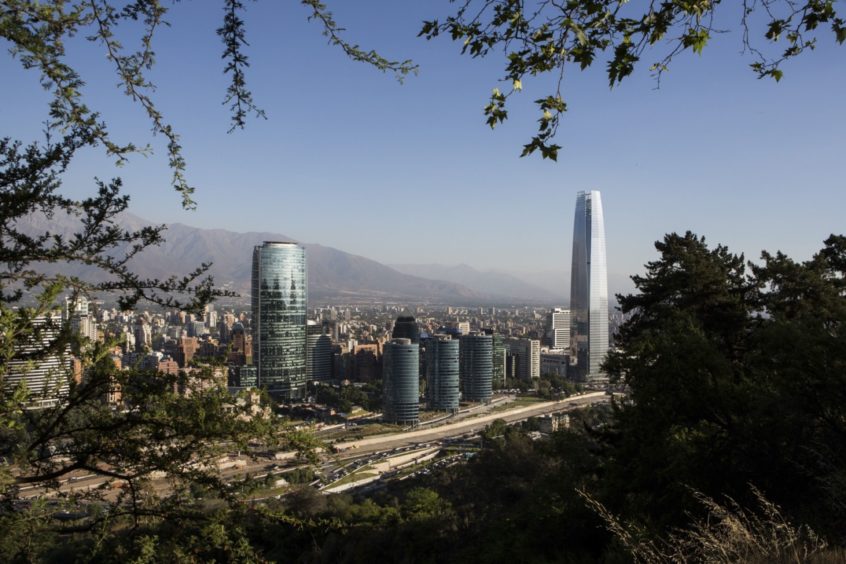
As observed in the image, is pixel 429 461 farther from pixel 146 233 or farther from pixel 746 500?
pixel 146 233

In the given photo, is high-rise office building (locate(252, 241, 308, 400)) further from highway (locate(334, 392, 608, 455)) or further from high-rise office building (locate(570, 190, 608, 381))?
high-rise office building (locate(570, 190, 608, 381))

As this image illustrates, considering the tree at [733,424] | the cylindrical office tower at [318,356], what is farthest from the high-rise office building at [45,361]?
the cylindrical office tower at [318,356]

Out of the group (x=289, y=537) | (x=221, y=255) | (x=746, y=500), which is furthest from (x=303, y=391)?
(x=221, y=255)

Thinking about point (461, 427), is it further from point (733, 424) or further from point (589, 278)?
point (589, 278)

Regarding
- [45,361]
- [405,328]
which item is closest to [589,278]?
[405,328]

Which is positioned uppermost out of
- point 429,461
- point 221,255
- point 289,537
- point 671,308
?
point 221,255

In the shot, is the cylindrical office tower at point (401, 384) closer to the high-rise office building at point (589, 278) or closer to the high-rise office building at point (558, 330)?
the high-rise office building at point (589, 278)

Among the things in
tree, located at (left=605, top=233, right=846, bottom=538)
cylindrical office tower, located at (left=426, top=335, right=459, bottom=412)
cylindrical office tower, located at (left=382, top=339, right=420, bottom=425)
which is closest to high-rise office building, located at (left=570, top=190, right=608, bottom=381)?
cylindrical office tower, located at (left=426, top=335, right=459, bottom=412)
